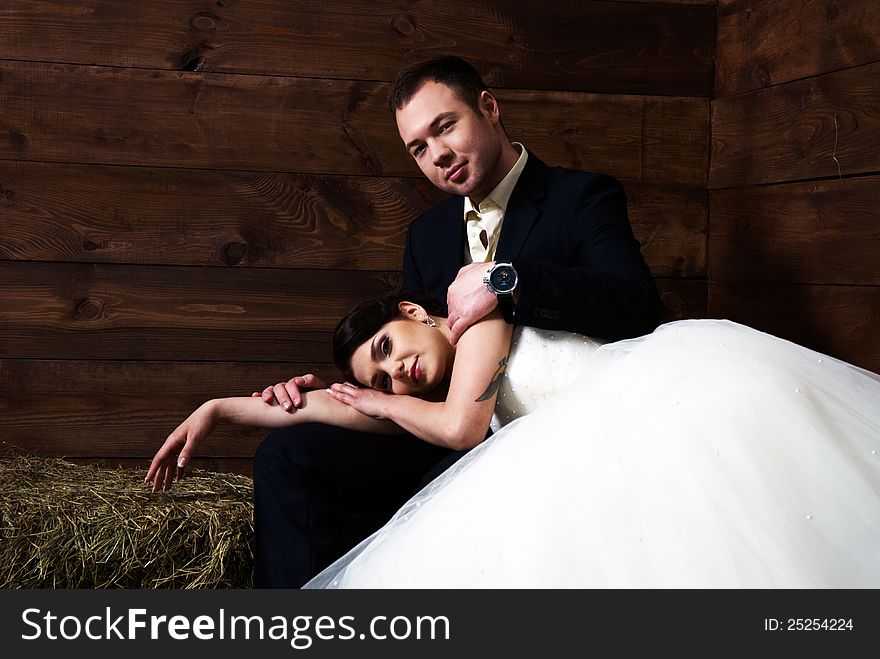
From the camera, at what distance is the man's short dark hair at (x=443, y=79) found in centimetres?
206

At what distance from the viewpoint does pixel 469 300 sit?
1743 millimetres

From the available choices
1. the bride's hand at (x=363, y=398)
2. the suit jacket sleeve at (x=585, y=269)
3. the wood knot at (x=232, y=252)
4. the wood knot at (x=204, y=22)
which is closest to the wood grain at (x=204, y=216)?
the wood knot at (x=232, y=252)

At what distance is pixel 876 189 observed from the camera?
2.14 m

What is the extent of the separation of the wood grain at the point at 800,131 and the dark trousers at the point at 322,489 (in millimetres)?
1230

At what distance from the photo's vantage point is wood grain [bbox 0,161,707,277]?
254 cm

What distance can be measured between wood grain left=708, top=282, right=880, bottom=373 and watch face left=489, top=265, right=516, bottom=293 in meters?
1.01

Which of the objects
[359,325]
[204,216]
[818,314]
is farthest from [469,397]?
[204,216]

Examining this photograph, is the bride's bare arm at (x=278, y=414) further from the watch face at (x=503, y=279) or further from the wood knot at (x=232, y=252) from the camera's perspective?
the wood knot at (x=232, y=252)

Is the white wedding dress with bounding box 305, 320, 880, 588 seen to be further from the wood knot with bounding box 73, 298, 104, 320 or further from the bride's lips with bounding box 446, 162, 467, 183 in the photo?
the wood knot with bounding box 73, 298, 104, 320

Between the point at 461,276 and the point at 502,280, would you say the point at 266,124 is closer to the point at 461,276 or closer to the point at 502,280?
the point at 461,276
